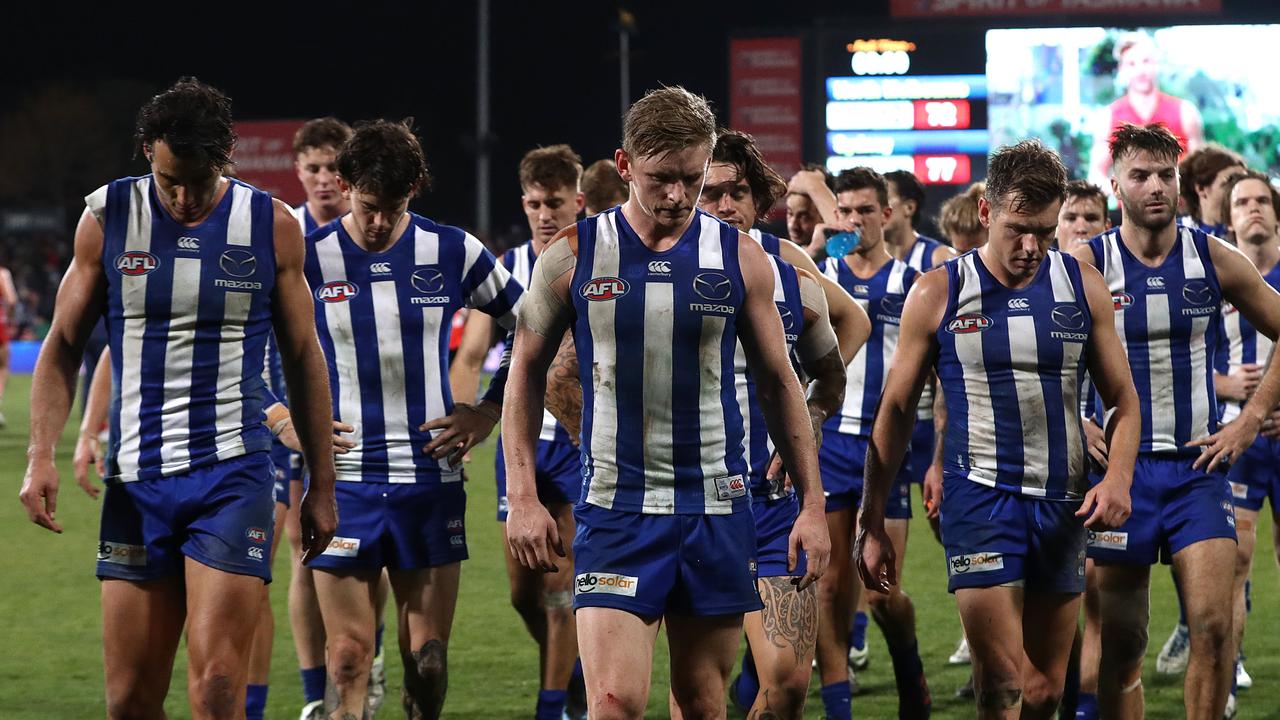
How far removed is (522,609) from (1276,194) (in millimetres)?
3508

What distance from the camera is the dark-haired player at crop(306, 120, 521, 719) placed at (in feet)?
17.2

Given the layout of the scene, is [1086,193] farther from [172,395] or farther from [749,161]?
[172,395]

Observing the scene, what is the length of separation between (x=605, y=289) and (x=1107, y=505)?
163 cm

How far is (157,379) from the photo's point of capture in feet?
14.4

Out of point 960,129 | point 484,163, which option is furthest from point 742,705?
point 484,163

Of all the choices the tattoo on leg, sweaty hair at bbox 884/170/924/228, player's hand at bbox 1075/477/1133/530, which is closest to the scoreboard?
sweaty hair at bbox 884/170/924/228

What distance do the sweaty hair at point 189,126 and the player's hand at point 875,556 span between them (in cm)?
206

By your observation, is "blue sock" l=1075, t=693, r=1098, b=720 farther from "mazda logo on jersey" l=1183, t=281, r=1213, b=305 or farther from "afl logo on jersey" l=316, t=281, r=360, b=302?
"afl logo on jersey" l=316, t=281, r=360, b=302

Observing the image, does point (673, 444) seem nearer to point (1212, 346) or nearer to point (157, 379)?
point (157, 379)

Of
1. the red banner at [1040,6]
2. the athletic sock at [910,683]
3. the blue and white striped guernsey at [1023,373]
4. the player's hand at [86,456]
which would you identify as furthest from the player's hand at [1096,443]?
the red banner at [1040,6]

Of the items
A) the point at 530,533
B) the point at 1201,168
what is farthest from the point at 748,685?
the point at 1201,168

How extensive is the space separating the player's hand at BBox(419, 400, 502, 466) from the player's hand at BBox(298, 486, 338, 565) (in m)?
0.74

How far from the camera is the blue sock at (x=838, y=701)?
231 inches

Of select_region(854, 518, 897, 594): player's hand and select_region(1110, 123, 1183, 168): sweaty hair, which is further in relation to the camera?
select_region(1110, 123, 1183, 168): sweaty hair
